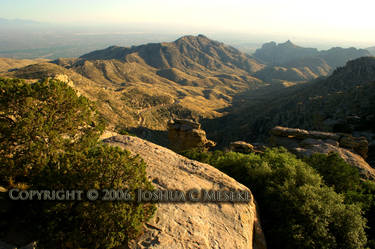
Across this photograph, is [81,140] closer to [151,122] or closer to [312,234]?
[312,234]

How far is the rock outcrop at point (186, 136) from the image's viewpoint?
50844 mm

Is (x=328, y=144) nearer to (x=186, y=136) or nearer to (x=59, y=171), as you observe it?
(x=186, y=136)

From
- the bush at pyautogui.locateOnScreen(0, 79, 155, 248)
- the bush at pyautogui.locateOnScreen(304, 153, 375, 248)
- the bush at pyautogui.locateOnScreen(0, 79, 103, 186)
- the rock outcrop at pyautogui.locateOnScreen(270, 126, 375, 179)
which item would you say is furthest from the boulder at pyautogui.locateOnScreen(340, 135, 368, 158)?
the bush at pyautogui.locateOnScreen(0, 79, 103, 186)

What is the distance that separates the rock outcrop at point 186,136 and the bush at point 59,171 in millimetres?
37914

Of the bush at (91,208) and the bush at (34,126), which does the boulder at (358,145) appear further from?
the bush at (34,126)

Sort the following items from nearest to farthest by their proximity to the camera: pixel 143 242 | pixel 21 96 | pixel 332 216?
1. pixel 143 242
2. pixel 21 96
3. pixel 332 216

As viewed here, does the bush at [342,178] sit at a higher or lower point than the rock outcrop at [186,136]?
higher

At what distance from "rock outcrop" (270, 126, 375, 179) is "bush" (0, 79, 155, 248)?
104ft

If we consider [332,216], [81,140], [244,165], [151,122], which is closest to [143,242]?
[81,140]

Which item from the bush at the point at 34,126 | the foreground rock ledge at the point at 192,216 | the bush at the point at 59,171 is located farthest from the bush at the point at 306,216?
the bush at the point at 34,126

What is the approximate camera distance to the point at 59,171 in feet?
33.4

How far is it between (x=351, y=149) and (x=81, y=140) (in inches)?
1728

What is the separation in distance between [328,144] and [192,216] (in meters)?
34.8

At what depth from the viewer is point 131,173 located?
417 inches
